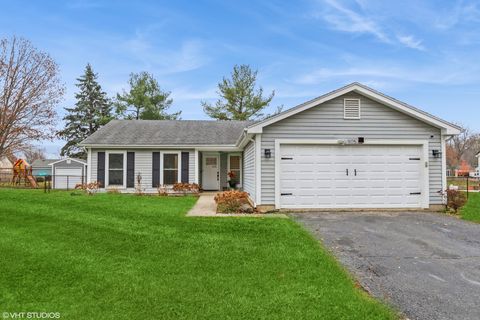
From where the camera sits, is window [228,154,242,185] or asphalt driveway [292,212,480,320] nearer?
asphalt driveway [292,212,480,320]

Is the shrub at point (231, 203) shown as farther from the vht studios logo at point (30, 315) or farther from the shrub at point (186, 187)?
the vht studios logo at point (30, 315)

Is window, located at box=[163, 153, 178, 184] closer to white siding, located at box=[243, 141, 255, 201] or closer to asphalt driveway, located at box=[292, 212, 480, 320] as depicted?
white siding, located at box=[243, 141, 255, 201]

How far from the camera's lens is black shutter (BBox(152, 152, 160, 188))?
51.5ft

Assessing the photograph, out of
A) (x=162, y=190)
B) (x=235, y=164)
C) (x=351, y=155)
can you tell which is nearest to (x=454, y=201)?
(x=351, y=155)

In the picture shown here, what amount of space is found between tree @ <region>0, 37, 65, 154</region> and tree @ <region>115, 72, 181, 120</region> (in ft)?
31.8

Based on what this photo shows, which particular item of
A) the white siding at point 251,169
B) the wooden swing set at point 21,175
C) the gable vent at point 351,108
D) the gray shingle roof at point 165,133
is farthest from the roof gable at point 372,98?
the wooden swing set at point 21,175

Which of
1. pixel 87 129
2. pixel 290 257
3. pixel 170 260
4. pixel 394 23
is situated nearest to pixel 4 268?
pixel 170 260

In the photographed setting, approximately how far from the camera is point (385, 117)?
33.1 ft

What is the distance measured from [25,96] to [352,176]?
23.6 m

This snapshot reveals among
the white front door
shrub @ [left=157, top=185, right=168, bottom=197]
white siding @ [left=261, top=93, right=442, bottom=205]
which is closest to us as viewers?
white siding @ [left=261, top=93, right=442, bottom=205]

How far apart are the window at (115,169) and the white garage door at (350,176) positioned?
9200mm

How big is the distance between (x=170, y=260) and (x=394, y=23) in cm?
1355

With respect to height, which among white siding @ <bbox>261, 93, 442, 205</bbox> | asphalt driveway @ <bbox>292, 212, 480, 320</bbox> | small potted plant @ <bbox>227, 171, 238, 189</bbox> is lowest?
asphalt driveway @ <bbox>292, 212, 480, 320</bbox>

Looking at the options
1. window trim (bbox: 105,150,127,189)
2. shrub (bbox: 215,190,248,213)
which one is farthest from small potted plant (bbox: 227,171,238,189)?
shrub (bbox: 215,190,248,213)
